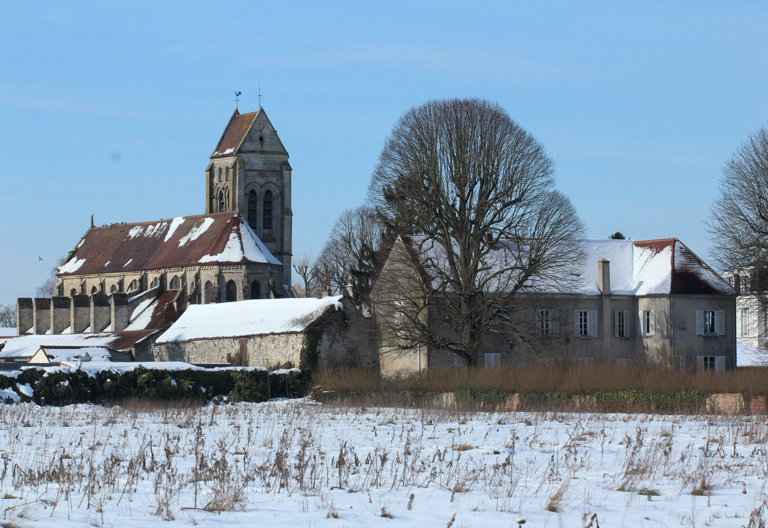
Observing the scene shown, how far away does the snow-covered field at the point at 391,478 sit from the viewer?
300 inches

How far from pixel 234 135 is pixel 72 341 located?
24284 mm

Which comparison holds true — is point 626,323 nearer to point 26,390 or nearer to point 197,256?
point 26,390

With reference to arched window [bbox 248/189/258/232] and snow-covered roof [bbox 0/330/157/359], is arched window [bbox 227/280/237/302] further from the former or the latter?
arched window [bbox 248/189/258/232]

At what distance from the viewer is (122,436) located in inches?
522

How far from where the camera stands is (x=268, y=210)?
70.3 m

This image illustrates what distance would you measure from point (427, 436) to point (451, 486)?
441 centimetres

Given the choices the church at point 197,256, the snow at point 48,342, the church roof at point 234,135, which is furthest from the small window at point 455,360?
the church roof at point 234,135

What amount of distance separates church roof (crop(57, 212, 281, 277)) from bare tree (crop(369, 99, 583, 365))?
2334 cm

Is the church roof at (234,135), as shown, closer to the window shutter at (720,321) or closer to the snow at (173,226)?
the snow at (173,226)

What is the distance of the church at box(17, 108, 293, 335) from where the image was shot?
56.3 m

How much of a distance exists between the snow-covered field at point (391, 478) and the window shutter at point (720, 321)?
26802mm

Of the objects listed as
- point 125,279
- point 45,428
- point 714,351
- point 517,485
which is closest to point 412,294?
point 714,351

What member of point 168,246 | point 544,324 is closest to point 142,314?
point 168,246

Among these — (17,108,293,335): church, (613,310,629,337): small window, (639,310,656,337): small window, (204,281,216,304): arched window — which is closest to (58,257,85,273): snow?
(17,108,293,335): church
